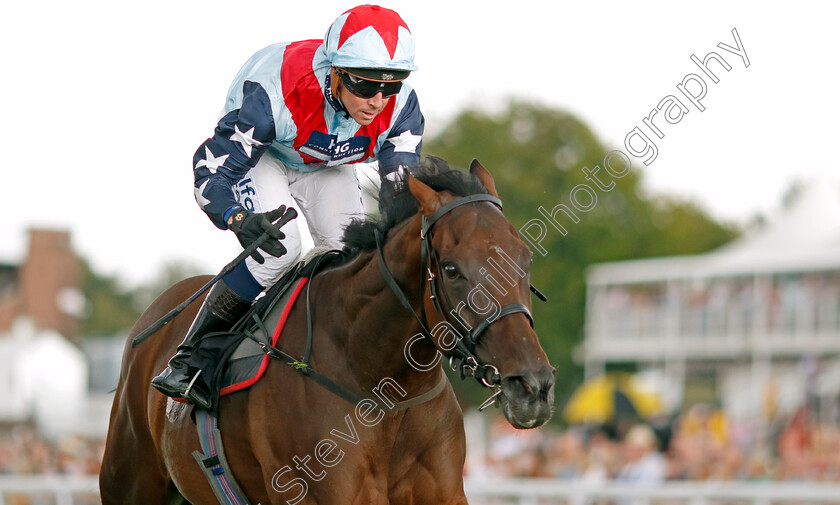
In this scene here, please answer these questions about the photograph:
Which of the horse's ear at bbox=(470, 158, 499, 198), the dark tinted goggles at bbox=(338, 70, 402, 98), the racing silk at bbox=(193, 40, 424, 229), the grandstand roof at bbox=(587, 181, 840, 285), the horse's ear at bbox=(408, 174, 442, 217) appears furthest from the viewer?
the grandstand roof at bbox=(587, 181, 840, 285)

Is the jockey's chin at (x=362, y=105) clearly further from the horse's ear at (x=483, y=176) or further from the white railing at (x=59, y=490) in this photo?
the white railing at (x=59, y=490)

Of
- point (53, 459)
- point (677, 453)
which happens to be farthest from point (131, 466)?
point (53, 459)

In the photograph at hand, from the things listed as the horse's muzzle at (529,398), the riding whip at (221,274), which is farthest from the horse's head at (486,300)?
the riding whip at (221,274)

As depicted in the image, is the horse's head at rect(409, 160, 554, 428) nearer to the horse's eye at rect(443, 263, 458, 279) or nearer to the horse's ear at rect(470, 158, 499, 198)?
the horse's eye at rect(443, 263, 458, 279)

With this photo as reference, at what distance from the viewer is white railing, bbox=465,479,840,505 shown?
6707mm

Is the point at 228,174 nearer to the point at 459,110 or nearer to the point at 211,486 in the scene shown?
the point at 211,486

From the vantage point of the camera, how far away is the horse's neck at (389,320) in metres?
3.61

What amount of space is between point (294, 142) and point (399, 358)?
3.50ft

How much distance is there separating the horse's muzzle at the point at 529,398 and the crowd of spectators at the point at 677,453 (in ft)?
13.5

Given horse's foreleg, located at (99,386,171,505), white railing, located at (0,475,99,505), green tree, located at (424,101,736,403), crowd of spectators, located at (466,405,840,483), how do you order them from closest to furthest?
1. horse's foreleg, located at (99,386,171,505)
2. crowd of spectators, located at (466,405,840,483)
3. white railing, located at (0,475,99,505)
4. green tree, located at (424,101,736,403)

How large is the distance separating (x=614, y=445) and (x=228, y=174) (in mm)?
7650

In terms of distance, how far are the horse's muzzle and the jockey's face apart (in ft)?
4.42

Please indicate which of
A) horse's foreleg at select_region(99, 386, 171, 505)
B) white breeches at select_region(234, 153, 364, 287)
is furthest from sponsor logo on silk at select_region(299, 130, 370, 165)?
horse's foreleg at select_region(99, 386, 171, 505)

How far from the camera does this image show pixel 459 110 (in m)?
42.7
